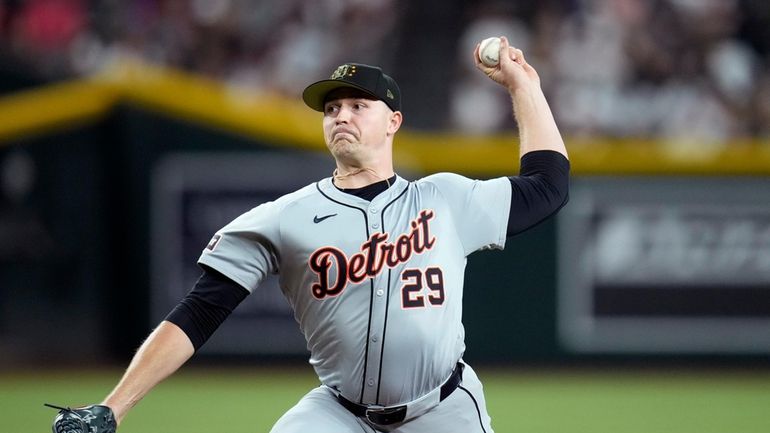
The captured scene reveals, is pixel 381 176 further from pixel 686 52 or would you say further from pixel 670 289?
pixel 686 52

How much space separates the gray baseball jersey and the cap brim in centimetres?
33

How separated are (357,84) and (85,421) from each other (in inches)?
57.5

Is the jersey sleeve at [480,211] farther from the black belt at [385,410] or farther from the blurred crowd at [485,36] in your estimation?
the blurred crowd at [485,36]

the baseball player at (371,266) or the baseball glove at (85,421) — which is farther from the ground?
the baseball player at (371,266)

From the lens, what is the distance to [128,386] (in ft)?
12.5

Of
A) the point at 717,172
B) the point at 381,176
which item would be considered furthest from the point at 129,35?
the point at 381,176

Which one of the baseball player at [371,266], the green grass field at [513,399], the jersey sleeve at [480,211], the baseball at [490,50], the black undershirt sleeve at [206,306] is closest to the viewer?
the black undershirt sleeve at [206,306]

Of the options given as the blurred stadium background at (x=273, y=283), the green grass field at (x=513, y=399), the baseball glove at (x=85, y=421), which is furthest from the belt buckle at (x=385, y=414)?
the blurred stadium background at (x=273, y=283)

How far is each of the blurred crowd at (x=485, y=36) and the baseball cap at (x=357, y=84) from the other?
674cm

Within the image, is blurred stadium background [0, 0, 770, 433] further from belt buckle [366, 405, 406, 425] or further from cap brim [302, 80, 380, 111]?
cap brim [302, 80, 380, 111]

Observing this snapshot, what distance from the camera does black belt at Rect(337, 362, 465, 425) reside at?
4305 mm

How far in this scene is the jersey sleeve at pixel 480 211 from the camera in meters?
4.43

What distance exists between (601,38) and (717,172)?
103 inches

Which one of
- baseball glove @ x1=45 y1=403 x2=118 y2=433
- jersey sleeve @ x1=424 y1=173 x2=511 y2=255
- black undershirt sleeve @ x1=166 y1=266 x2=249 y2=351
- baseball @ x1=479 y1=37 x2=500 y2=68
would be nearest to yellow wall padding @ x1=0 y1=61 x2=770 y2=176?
baseball @ x1=479 y1=37 x2=500 y2=68
